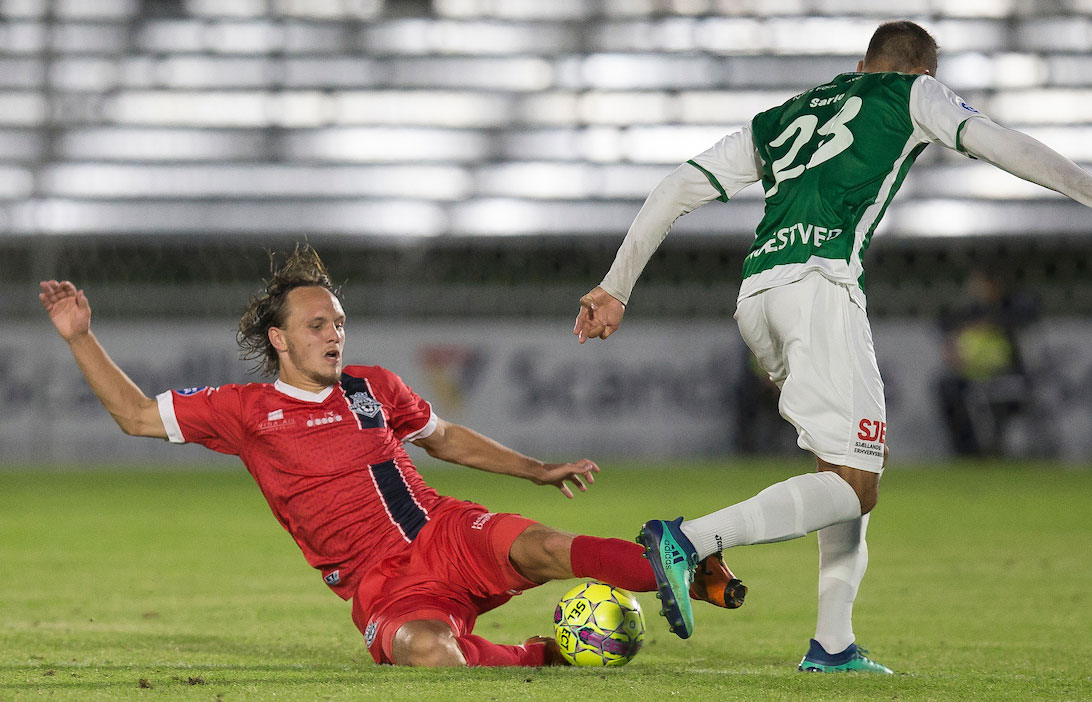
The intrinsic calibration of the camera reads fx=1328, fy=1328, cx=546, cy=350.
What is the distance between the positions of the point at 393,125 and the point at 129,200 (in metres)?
4.28

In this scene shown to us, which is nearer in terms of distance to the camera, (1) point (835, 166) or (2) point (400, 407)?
(1) point (835, 166)

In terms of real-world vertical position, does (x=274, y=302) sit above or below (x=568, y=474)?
above

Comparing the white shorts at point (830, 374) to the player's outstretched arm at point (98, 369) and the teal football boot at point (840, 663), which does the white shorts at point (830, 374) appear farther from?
the player's outstretched arm at point (98, 369)

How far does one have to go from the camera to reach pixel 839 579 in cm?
396

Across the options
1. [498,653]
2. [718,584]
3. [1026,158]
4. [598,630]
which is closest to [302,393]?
[498,653]

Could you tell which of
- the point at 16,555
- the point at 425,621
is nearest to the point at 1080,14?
the point at 16,555

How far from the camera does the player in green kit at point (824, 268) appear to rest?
3.41 meters

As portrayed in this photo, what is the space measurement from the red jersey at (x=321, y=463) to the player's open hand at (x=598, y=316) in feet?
3.11

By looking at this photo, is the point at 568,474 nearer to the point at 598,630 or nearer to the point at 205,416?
the point at 598,630

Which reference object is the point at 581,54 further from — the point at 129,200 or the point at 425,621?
the point at 425,621

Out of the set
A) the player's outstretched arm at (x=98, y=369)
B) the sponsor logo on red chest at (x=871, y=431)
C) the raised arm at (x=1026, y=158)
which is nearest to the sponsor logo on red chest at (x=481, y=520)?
the player's outstretched arm at (x=98, y=369)

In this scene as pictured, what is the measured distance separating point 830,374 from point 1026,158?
2.47 feet

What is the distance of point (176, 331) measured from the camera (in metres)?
Answer: 15.6

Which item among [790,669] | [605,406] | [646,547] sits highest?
[646,547]
